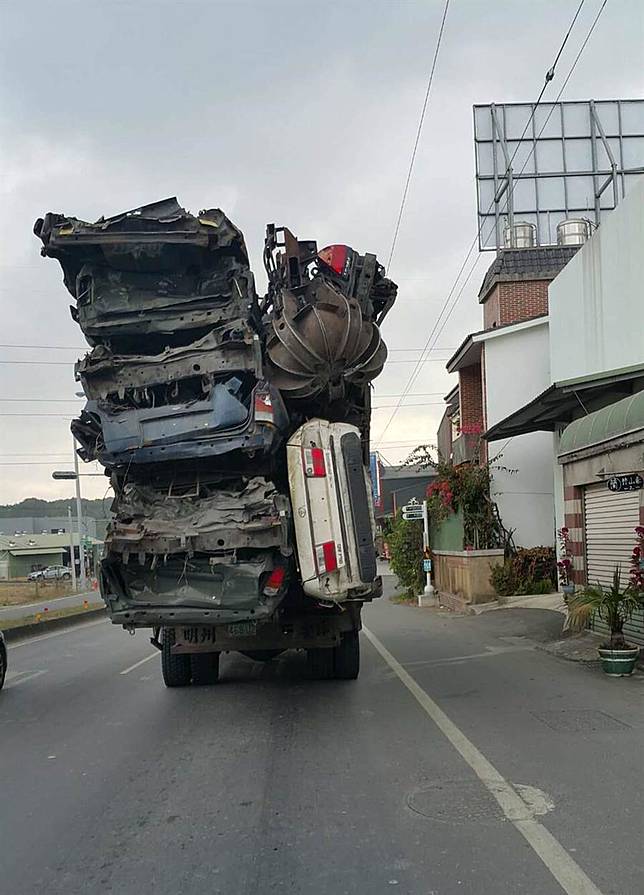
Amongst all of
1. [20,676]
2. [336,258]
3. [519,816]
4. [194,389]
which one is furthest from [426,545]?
[519,816]

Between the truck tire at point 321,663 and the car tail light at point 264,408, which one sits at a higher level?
the car tail light at point 264,408

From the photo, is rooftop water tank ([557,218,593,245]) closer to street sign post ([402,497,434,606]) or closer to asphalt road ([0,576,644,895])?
street sign post ([402,497,434,606])

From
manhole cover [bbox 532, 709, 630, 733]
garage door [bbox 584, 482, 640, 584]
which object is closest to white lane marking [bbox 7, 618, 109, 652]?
garage door [bbox 584, 482, 640, 584]

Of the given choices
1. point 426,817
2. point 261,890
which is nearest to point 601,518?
point 426,817

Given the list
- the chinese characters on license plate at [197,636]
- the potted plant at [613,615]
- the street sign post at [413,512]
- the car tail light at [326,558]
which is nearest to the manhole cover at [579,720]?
the potted plant at [613,615]

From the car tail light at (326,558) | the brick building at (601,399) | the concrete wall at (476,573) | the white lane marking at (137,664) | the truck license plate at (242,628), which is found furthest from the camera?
the concrete wall at (476,573)

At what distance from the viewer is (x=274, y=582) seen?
7.93 m

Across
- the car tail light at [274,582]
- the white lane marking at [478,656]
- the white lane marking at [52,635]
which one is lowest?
the white lane marking at [52,635]

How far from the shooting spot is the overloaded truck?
309 inches

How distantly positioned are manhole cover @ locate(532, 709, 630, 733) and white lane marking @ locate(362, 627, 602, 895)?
897mm

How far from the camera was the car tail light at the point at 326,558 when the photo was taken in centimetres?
791

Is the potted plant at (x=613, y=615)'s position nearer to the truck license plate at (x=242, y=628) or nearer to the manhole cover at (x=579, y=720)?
the manhole cover at (x=579, y=720)

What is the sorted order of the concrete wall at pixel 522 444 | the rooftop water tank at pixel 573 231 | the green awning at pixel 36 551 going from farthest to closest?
the green awning at pixel 36 551, the rooftop water tank at pixel 573 231, the concrete wall at pixel 522 444

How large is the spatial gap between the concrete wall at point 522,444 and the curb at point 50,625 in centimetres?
1189
